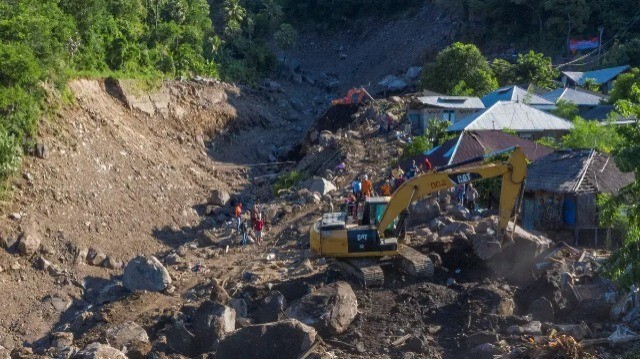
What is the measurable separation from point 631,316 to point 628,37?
42.3m

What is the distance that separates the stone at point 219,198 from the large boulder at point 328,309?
14528 millimetres

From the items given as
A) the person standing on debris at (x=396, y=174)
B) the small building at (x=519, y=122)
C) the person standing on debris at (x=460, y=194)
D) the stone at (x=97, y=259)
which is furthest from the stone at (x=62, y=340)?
the small building at (x=519, y=122)

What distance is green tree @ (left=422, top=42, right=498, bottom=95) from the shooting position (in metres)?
47.2

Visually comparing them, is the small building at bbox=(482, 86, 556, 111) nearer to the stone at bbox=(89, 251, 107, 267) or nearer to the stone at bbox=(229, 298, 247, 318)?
the stone at bbox=(89, 251, 107, 267)

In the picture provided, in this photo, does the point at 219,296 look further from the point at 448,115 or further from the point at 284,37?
the point at 284,37

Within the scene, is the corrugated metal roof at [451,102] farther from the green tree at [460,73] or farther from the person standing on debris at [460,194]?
the person standing on debris at [460,194]

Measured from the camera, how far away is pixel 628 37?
5594 cm

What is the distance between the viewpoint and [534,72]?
50.8 meters

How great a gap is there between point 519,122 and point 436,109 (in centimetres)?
487

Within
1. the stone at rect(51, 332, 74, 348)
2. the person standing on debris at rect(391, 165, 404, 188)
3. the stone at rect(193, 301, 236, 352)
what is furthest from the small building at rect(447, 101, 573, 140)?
the stone at rect(51, 332, 74, 348)

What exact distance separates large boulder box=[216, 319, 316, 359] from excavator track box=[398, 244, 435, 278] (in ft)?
13.9

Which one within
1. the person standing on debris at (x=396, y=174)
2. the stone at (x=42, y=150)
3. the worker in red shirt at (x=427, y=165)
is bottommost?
the person standing on debris at (x=396, y=174)

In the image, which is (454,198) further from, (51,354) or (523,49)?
(523,49)

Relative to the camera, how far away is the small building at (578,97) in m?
42.0
